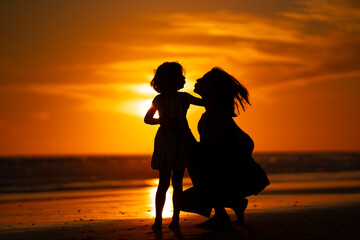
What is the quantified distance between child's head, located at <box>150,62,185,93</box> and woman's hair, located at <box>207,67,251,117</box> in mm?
426

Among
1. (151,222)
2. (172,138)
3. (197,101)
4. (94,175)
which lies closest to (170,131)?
(172,138)

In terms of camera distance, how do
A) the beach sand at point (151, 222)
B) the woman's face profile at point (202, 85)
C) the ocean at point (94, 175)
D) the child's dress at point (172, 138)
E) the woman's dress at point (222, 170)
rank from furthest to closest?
1. the ocean at point (94, 175)
2. the woman's face profile at point (202, 85)
3. the woman's dress at point (222, 170)
4. the child's dress at point (172, 138)
5. the beach sand at point (151, 222)

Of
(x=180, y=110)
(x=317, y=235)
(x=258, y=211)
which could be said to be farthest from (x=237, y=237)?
(x=258, y=211)

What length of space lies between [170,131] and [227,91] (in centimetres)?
91

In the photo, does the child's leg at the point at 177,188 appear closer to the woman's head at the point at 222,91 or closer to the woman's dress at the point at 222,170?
the woman's dress at the point at 222,170

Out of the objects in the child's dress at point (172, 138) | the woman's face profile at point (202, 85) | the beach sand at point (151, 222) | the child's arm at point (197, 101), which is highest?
the woman's face profile at point (202, 85)

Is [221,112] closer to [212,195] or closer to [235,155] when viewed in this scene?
[235,155]

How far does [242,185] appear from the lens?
7375 millimetres

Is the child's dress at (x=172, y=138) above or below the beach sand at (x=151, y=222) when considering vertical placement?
above

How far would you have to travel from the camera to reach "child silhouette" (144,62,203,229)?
23.6 ft

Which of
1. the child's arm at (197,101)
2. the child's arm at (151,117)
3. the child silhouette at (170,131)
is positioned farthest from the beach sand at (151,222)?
the child's arm at (197,101)

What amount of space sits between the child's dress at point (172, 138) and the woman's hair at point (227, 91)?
50 cm

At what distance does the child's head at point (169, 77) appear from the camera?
7.31 meters

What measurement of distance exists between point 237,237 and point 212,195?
1021 millimetres
